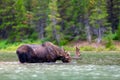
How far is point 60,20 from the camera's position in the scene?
78.3m

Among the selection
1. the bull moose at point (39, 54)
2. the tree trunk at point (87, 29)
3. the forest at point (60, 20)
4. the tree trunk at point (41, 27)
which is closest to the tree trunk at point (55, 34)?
the forest at point (60, 20)

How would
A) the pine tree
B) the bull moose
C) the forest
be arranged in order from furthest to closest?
the forest
the pine tree
the bull moose

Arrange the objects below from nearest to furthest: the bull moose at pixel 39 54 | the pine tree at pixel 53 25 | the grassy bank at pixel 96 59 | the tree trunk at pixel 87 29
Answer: the grassy bank at pixel 96 59 < the bull moose at pixel 39 54 < the pine tree at pixel 53 25 < the tree trunk at pixel 87 29

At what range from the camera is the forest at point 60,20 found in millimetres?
75062

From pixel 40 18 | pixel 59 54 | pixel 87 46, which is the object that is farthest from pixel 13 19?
pixel 59 54

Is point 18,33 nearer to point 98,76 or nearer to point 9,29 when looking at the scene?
point 9,29

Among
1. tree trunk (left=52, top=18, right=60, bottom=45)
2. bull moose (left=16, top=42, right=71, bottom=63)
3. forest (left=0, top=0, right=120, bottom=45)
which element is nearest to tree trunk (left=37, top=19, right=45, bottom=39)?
forest (left=0, top=0, right=120, bottom=45)

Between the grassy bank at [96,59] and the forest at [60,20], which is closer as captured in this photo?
the grassy bank at [96,59]

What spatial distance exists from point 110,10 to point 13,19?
62.6 feet

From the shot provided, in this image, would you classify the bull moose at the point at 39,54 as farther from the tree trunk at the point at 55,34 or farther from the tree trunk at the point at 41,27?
the tree trunk at the point at 41,27

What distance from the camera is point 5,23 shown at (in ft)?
280

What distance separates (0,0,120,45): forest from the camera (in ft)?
246

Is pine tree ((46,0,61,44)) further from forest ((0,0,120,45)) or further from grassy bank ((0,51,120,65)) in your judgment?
grassy bank ((0,51,120,65))

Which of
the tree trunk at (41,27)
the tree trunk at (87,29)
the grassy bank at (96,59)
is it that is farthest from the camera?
the tree trunk at (41,27)
